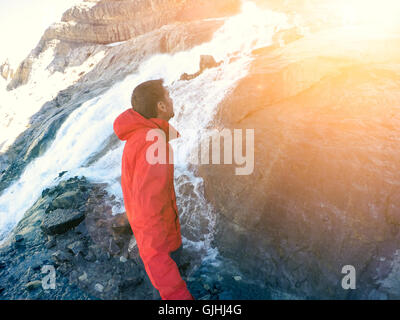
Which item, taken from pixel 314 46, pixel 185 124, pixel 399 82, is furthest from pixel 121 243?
pixel 314 46

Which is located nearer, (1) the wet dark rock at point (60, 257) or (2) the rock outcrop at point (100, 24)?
(1) the wet dark rock at point (60, 257)

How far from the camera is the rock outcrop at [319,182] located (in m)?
2.73

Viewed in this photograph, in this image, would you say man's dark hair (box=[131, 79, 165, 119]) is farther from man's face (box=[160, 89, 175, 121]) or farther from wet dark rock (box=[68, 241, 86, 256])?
wet dark rock (box=[68, 241, 86, 256])

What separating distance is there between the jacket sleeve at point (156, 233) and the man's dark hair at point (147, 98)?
0.40 m

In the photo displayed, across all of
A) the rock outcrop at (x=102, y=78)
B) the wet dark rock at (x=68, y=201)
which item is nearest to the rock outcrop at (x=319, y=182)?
the wet dark rock at (x=68, y=201)

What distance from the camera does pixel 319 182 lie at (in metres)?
3.03

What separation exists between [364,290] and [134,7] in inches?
1314

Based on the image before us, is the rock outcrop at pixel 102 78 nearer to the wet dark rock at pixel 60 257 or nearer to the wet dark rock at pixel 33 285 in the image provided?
the wet dark rock at pixel 60 257

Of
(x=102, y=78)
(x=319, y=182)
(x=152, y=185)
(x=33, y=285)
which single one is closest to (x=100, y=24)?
(x=102, y=78)

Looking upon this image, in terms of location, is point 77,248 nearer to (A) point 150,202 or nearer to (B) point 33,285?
(B) point 33,285

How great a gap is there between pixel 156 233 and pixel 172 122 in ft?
14.3

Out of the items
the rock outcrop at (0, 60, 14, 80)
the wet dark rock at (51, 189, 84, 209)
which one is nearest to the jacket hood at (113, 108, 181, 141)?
the wet dark rock at (51, 189, 84, 209)

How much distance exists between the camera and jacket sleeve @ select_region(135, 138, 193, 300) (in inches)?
69.2

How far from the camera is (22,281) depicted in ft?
10.7
